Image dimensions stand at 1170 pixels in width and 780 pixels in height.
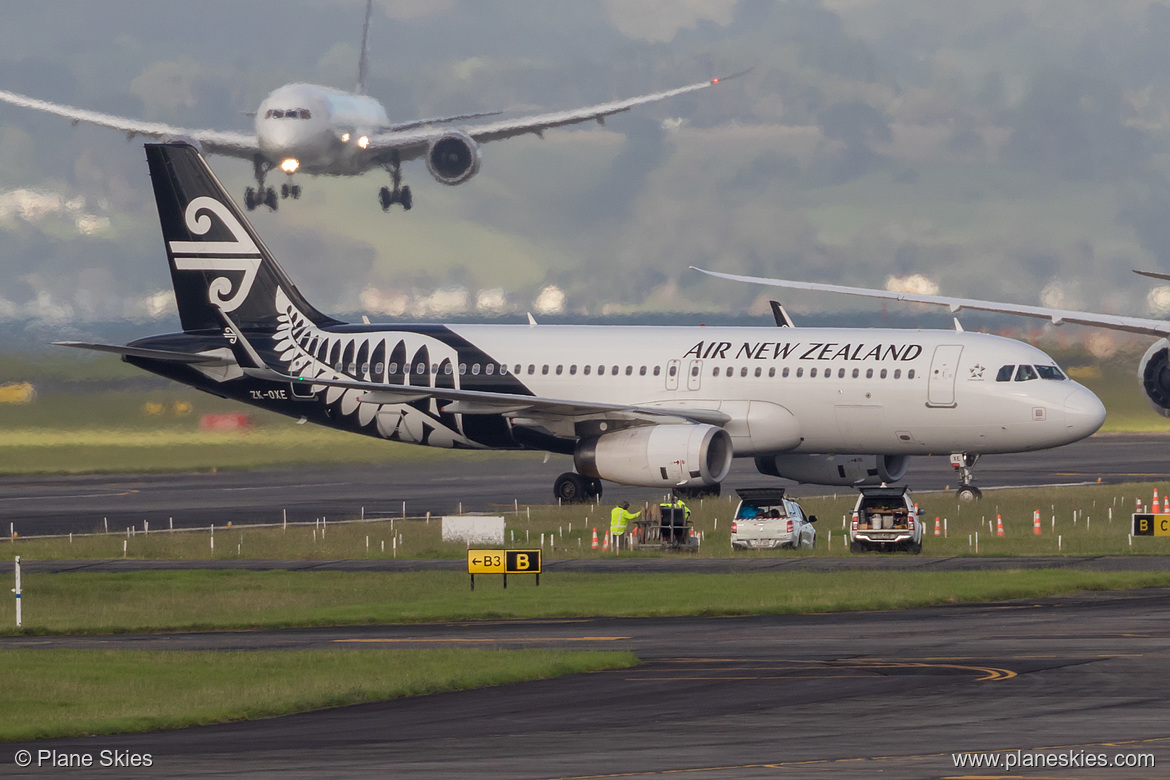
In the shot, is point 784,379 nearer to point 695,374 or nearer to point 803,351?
point 803,351

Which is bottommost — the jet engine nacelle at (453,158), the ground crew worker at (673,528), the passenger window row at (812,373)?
the ground crew worker at (673,528)

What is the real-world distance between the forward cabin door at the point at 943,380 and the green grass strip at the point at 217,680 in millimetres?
27517

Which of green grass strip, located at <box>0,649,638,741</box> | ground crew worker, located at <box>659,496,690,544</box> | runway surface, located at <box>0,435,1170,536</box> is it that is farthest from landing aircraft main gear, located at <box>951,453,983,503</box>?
green grass strip, located at <box>0,649,638,741</box>

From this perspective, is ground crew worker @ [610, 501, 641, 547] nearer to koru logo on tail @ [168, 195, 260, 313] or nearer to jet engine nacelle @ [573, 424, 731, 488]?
jet engine nacelle @ [573, 424, 731, 488]

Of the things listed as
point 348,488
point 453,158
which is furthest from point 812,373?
point 453,158

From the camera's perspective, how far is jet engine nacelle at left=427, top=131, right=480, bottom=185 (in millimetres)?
86812

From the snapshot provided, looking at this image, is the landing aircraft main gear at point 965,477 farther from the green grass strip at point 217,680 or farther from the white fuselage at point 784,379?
the green grass strip at point 217,680

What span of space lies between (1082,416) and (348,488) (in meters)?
31.7

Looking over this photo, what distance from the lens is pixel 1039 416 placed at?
5397cm

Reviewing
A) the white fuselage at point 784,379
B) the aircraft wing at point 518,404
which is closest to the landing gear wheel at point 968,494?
the white fuselage at point 784,379

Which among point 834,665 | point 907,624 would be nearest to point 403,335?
point 907,624

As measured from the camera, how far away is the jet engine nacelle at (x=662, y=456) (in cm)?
5338

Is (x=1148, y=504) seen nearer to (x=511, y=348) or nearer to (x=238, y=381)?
(x=511, y=348)

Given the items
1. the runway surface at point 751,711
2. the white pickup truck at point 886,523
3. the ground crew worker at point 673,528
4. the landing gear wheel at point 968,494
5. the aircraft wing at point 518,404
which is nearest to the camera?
the runway surface at point 751,711
